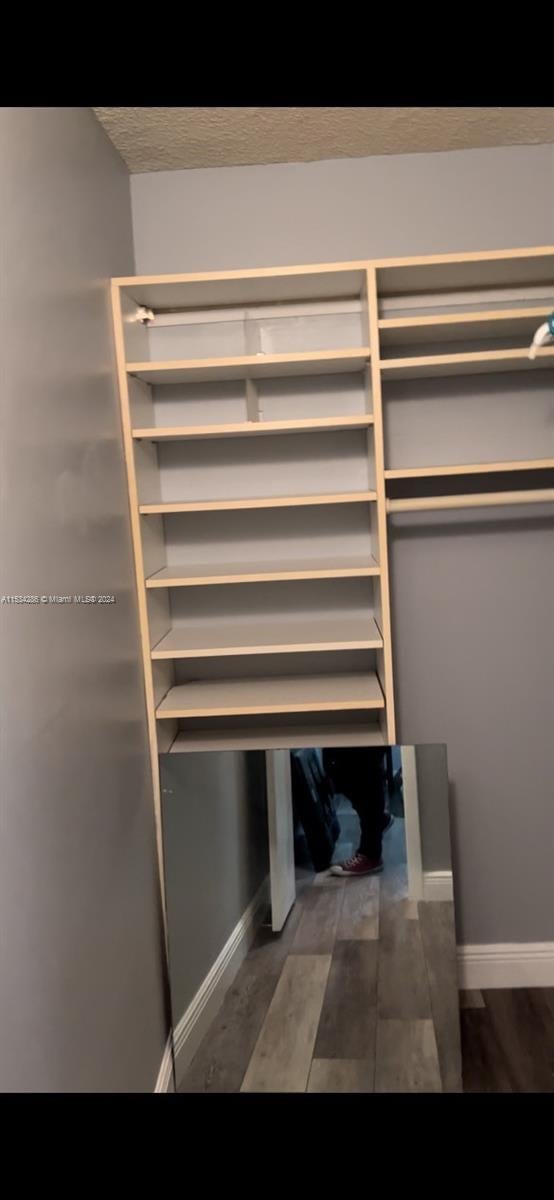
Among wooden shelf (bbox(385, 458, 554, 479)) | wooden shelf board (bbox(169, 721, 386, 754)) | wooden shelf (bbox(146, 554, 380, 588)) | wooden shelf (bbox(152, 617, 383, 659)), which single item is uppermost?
wooden shelf (bbox(385, 458, 554, 479))

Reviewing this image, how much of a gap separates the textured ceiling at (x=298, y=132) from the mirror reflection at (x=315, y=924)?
1520mm

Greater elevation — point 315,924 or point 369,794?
point 369,794

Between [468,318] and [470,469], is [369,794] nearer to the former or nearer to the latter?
[470,469]

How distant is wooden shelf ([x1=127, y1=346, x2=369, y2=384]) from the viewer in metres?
2.25

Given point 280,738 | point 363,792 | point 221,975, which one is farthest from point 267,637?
point 221,975

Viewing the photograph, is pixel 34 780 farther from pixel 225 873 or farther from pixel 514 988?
pixel 514 988

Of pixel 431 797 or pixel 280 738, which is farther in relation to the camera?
pixel 280 738

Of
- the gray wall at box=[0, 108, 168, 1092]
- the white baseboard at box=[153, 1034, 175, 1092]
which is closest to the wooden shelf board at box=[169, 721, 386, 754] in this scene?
the gray wall at box=[0, 108, 168, 1092]

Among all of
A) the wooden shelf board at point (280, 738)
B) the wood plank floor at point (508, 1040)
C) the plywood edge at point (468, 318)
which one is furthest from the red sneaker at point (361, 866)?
the plywood edge at point (468, 318)

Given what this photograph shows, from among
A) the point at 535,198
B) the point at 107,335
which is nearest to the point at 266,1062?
the point at 107,335

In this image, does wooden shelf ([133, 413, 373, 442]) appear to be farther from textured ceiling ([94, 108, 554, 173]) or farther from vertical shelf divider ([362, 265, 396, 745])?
textured ceiling ([94, 108, 554, 173])

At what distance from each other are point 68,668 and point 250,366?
41.0 inches

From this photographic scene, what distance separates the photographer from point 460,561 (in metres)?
2.66

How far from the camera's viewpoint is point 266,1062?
2.17m
